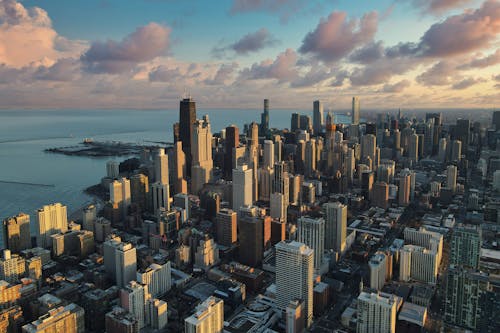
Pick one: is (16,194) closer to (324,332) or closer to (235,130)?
(235,130)

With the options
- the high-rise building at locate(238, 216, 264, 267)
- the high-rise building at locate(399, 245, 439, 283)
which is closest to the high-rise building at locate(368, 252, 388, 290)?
the high-rise building at locate(399, 245, 439, 283)

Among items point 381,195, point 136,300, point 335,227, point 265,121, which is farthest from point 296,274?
point 265,121

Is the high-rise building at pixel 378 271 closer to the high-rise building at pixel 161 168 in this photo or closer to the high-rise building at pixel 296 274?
the high-rise building at pixel 296 274

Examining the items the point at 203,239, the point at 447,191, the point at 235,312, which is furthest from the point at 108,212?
the point at 447,191

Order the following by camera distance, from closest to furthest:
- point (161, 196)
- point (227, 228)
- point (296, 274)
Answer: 1. point (296, 274)
2. point (227, 228)
3. point (161, 196)

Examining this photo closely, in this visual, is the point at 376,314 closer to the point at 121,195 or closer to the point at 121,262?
the point at 121,262
